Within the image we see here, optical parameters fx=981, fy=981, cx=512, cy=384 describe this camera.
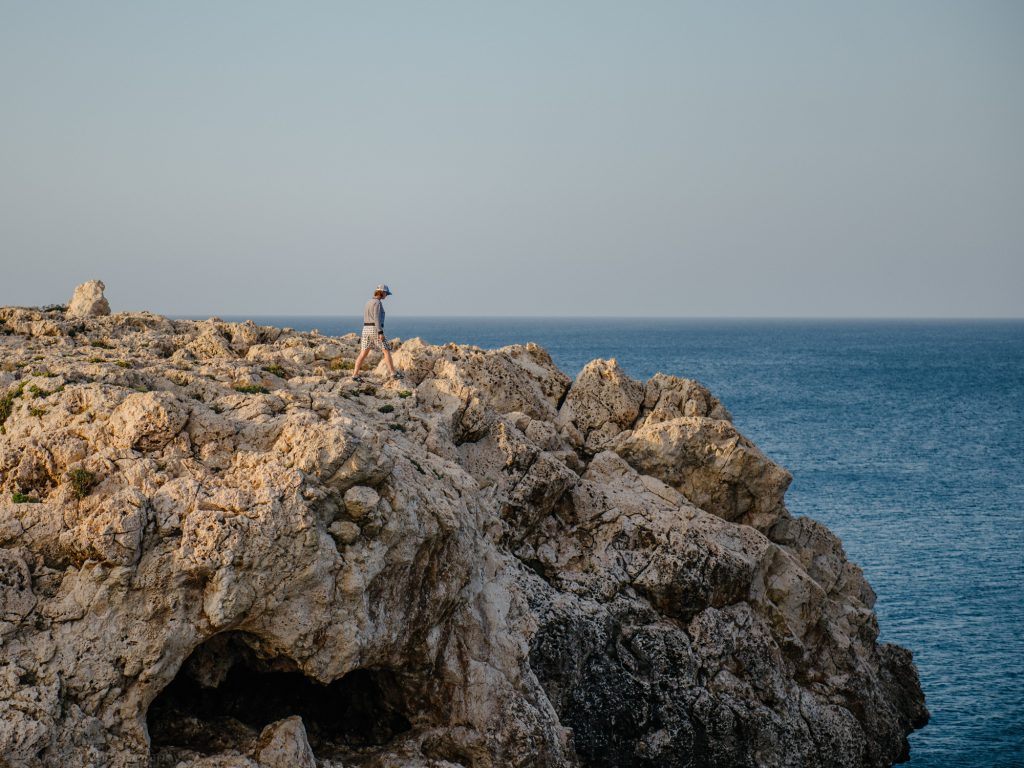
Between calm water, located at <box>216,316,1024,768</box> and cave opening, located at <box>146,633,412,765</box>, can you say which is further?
calm water, located at <box>216,316,1024,768</box>

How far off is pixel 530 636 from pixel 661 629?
4.18 meters

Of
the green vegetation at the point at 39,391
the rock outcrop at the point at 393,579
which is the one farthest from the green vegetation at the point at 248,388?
the green vegetation at the point at 39,391

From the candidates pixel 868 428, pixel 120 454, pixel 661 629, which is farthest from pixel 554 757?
pixel 868 428

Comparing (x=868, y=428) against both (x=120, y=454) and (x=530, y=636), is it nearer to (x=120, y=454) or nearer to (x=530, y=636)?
(x=530, y=636)

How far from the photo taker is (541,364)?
34625 millimetres

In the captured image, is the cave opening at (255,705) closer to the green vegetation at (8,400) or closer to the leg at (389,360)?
the green vegetation at (8,400)

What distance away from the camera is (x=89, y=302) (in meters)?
36.0

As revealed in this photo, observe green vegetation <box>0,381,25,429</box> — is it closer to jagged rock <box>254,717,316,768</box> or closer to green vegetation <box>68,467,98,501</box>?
green vegetation <box>68,467,98,501</box>

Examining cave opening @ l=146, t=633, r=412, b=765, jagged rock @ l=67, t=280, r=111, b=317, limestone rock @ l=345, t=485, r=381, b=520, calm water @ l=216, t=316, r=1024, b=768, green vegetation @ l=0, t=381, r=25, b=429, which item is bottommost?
calm water @ l=216, t=316, r=1024, b=768

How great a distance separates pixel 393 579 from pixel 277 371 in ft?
31.5

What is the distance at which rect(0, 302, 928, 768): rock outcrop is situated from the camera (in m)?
16.2

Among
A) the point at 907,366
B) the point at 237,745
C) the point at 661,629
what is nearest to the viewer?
the point at 237,745

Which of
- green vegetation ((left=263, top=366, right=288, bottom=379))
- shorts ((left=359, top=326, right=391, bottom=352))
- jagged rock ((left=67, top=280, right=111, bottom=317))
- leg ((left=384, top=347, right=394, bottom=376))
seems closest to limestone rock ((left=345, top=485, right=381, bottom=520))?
green vegetation ((left=263, top=366, right=288, bottom=379))

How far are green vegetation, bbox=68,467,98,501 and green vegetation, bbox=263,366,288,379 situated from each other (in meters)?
9.10
